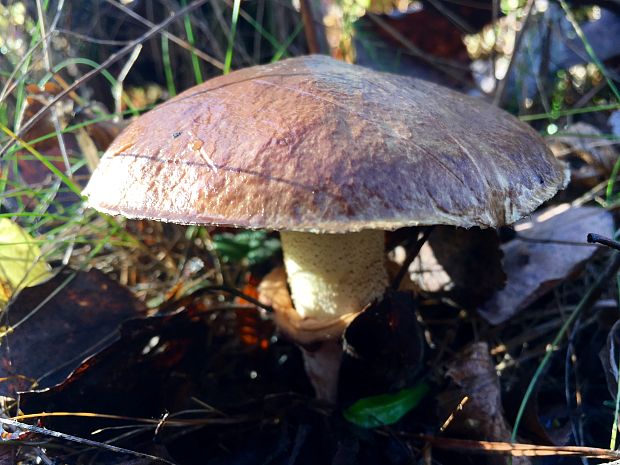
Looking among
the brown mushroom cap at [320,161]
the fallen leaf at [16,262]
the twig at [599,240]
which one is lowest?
the fallen leaf at [16,262]

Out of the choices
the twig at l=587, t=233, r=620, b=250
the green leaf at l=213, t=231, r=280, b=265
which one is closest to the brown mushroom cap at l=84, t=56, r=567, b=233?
the twig at l=587, t=233, r=620, b=250

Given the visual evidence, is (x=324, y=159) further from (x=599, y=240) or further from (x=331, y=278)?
(x=599, y=240)

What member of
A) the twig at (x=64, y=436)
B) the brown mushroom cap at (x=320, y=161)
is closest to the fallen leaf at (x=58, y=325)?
the twig at (x=64, y=436)

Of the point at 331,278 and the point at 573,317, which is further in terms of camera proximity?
the point at 573,317

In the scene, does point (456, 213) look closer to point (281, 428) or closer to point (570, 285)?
point (281, 428)

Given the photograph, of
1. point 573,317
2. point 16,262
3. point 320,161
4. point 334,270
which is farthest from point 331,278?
point 16,262

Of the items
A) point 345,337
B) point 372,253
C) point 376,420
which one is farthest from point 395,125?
point 376,420

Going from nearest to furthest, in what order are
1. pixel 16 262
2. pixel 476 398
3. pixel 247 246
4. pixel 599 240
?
pixel 599 240 < pixel 476 398 < pixel 16 262 < pixel 247 246

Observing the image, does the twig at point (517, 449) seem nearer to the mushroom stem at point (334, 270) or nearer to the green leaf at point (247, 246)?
the mushroom stem at point (334, 270)
